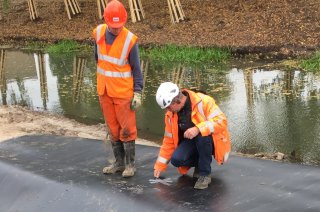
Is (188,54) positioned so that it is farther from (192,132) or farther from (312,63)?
(192,132)

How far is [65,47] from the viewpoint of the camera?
1573 cm

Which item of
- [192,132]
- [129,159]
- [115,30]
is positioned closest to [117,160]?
[129,159]

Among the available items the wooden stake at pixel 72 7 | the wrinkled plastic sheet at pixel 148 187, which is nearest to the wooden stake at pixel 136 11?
the wooden stake at pixel 72 7

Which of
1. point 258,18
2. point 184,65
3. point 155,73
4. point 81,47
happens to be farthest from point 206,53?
point 81,47

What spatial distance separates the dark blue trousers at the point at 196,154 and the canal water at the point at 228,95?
2.30m

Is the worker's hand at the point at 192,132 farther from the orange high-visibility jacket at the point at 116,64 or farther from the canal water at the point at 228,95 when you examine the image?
the canal water at the point at 228,95

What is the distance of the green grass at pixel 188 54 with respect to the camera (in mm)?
12156

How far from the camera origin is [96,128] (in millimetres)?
7977

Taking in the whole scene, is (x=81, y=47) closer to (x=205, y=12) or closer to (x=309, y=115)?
(x=205, y=12)

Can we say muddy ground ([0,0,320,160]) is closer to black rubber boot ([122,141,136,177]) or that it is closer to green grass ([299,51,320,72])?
green grass ([299,51,320,72])

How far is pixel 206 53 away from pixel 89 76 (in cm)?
302

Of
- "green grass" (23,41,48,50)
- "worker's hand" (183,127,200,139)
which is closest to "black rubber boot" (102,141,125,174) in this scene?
"worker's hand" (183,127,200,139)

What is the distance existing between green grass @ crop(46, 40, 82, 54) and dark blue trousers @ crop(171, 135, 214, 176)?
1196 cm

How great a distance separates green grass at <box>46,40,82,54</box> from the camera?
15592mm
